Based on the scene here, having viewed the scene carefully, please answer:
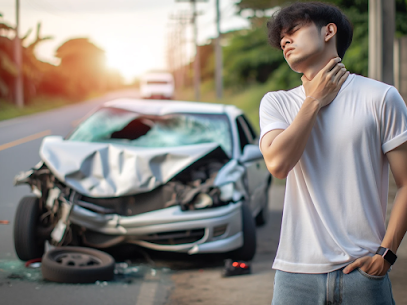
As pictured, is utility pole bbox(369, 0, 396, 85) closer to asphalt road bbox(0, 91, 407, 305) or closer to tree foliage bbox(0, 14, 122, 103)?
asphalt road bbox(0, 91, 407, 305)

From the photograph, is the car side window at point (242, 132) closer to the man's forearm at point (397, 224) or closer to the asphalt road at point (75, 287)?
the asphalt road at point (75, 287)

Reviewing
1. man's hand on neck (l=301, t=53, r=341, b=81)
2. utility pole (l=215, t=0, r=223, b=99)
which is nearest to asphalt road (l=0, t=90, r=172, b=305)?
man's hand on neck (l=301, t=53, r=341, b=81)

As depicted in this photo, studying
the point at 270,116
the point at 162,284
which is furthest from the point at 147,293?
the point at 270,116

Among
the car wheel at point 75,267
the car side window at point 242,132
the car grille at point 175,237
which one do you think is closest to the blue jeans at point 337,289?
the car wheel at point 75,267

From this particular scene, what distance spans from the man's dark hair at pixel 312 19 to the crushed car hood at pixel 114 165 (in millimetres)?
3344

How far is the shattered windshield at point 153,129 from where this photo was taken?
642cm

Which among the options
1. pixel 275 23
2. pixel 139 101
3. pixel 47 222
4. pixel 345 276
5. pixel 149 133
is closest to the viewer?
pixel 345 276

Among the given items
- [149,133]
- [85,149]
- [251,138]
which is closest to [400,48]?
[251,138]

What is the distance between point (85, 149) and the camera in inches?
228

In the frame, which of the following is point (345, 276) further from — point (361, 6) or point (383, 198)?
point (361, 6)

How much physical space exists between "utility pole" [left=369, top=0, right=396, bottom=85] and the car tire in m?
5.61

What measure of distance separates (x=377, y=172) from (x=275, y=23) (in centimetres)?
65

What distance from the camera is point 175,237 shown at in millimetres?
5359

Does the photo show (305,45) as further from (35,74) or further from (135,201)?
(35,74)
